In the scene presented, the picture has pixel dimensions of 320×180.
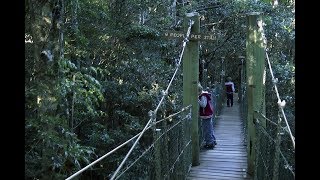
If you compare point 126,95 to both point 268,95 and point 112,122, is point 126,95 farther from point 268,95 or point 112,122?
point 268,95

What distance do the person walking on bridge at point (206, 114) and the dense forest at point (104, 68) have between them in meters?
0.58

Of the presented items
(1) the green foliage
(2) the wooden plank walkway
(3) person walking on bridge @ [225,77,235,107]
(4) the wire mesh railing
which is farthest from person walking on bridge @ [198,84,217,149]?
(3) person walking on bridge @ [225,77,235,107]

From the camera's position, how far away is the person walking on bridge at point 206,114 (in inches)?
209

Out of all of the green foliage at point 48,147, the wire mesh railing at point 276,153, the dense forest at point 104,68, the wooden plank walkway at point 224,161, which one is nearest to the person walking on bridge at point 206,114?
the wooden plank walkway at point 224,161

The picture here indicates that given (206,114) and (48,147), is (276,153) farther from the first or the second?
(206,114)

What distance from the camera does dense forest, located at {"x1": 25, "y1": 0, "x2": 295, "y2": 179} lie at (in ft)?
11.2

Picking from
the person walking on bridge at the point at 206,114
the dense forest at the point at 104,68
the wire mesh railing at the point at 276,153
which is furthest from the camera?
the person walking on bridge at the point at 206,114

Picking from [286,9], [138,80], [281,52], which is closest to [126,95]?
[138,80]

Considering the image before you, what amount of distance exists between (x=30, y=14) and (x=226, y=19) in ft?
26.6

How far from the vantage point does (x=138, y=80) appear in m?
6.46

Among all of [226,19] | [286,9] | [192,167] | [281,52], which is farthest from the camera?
[226,19]

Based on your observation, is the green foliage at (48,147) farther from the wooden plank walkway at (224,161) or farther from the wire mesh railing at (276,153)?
the wire mesh railing at (276,153)

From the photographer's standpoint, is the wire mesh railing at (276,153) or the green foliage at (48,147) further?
the green foliage at (48,147)

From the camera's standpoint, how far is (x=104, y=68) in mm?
6301
